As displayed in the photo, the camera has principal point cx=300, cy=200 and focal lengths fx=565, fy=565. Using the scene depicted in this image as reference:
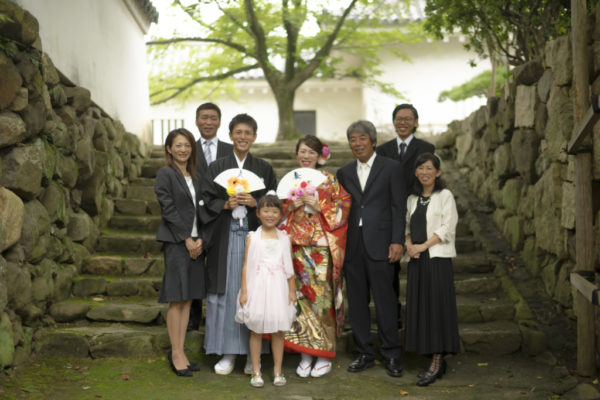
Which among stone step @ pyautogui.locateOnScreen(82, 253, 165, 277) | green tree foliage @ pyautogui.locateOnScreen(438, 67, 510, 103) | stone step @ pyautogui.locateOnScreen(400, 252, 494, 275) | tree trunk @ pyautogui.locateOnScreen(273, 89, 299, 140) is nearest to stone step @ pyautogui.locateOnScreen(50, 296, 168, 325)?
stone step @ pyautogui.locateOnScreen(82, 253, 165, 277)

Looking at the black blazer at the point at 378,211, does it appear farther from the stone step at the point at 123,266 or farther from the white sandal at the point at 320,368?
the stone step at the point at 123,266

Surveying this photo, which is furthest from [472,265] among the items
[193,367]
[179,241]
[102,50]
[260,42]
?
[260,42]

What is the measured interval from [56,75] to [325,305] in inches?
125

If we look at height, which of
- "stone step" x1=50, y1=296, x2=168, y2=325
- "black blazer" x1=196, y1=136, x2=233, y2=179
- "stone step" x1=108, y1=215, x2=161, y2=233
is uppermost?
"black blazer" x1=196, y1=136, x2=233, y2=179

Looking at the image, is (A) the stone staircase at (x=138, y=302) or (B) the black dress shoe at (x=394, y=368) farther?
(A) the stone staircase at (x=138, y=302)

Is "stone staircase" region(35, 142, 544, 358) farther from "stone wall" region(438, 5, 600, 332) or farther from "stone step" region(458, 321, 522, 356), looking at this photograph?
"stone wall" region(438, 5, 600, 332)

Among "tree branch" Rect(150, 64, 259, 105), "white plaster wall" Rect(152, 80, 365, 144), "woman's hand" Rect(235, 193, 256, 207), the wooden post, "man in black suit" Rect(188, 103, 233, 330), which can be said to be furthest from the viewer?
"white plaster wall" Rect(152, 80, 365, 144)

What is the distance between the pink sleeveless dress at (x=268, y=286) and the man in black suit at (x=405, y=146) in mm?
1021

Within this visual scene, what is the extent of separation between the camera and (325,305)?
4.13 meters

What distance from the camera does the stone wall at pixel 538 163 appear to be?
452 cm

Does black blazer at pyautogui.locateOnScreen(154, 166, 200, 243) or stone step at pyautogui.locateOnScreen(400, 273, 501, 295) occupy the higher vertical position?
black blazer at pyautogui.locateOnScreen(154, 166, 200, 243)

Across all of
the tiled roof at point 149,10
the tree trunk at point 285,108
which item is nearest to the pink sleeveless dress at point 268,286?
the tiled roof at point 149,10

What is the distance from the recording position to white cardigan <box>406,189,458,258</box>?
4.04 m

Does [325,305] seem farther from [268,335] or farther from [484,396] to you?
[484,396]
